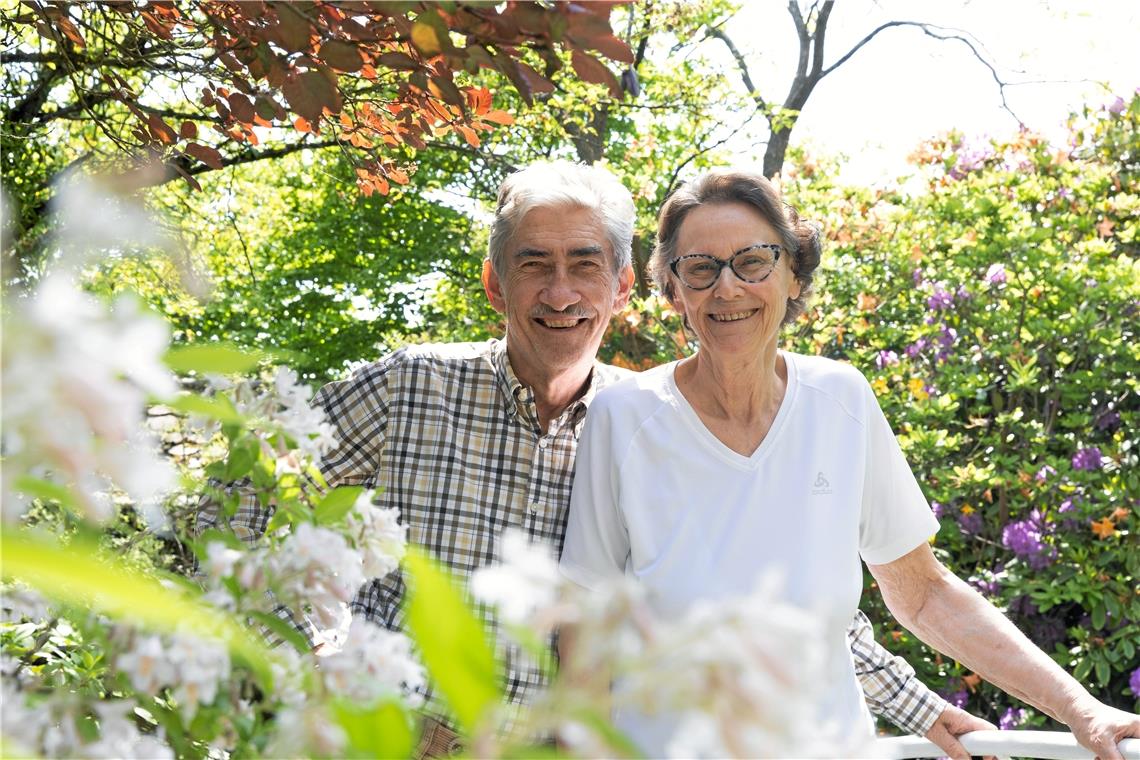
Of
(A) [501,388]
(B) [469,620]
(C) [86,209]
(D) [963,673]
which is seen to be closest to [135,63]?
(A) [501,388]

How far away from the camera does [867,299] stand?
5.00 metres

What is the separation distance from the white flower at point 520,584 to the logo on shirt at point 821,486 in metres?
1.52

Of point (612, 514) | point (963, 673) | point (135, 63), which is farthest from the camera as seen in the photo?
point (963, 673)

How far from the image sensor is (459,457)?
2.18 m

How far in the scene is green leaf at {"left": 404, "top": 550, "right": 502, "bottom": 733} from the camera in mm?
460

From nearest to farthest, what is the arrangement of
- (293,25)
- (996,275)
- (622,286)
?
(293,25) < (622,286) < (996,275)

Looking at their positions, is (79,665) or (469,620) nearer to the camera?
(469,620)

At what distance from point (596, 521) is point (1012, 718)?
2.75m

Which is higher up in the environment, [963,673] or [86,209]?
[86,209]

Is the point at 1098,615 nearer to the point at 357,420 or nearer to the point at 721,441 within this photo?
the point at 721,441

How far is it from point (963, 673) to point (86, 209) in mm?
4093

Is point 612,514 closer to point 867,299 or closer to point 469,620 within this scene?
point 469,620

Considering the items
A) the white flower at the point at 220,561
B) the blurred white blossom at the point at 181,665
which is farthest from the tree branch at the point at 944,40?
the blurred white blossom at the point at 181,665

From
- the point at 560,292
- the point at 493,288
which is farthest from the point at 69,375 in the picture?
the point at 493,288
